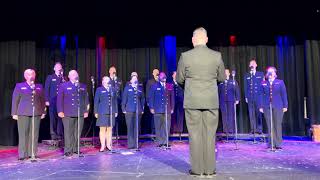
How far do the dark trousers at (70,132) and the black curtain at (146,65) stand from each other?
9.51 ft

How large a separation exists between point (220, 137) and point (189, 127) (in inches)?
231

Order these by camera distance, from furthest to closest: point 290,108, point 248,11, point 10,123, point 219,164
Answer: point 290,108
point 10,123
point 248,11
point 219,164

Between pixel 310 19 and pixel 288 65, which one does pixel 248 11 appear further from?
pixel 288 65

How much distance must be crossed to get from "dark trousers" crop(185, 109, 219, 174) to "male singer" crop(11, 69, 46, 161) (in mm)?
3625

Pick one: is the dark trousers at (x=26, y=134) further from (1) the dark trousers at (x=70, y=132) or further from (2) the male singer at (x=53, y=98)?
(2) the male singer at (x=53, y=98)

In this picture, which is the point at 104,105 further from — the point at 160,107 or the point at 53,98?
the point at 53,98

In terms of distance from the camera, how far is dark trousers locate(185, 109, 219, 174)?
430cm

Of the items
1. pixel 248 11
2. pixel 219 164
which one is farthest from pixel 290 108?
pixel 219 164

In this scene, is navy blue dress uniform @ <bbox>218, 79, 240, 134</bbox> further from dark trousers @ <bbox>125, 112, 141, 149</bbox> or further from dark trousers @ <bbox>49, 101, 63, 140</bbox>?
dark trousers @ <bbox>49, 101, 63, 140</bbox>

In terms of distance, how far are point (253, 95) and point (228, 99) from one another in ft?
2.25

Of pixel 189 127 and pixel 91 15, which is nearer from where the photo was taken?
pixel 189 127

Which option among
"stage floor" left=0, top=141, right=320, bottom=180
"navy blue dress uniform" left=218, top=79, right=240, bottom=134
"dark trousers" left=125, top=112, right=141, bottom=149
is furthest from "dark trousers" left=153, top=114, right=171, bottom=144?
"navy blue dress uniform" left=218, top=79, right=240, bottom=134

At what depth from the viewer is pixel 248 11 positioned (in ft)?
28.9

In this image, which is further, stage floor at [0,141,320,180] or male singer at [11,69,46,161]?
male singer at [11,69,46,161]
